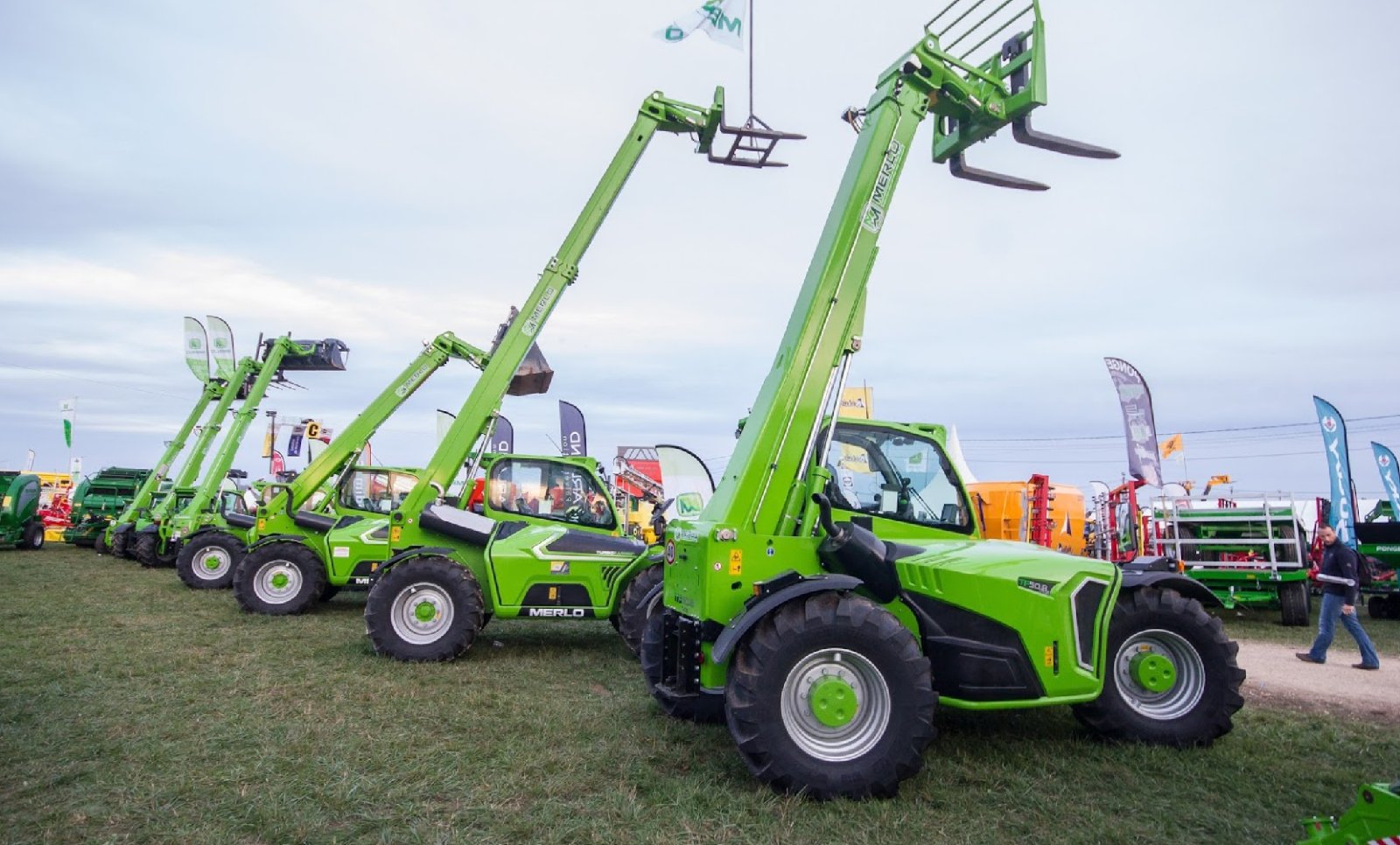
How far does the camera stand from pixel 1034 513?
53.1 feet

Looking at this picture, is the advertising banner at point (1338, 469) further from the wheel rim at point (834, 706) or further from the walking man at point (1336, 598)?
the wheel rim at point (834, 706)

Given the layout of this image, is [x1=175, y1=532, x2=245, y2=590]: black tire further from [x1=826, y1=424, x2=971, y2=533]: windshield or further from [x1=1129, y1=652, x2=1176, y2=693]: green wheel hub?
[x1=1129, y1=652, x2=1176, y2=693]: green wheel hub

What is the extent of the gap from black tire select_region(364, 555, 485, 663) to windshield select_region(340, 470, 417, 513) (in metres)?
5.86

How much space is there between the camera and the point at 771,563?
16.1 feet

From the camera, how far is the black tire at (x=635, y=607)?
7.92m

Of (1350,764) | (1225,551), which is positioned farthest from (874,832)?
(1225,551)

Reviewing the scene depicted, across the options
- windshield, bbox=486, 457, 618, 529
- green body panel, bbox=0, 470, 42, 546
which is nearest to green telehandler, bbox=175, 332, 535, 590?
windshield, bbox=486, 457, 618, 529

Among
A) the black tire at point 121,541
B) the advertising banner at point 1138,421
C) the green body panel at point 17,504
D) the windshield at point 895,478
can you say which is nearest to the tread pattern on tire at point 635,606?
the windshield at point 895,478

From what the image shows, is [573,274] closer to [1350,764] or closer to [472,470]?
[472,470]

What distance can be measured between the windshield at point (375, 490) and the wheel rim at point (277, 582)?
83.7 inches

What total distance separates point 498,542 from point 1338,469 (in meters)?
15.9

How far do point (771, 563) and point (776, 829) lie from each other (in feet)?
4.61

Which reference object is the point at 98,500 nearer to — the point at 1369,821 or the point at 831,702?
the point at 831,702

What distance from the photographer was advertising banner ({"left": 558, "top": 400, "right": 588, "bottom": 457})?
20828mm
